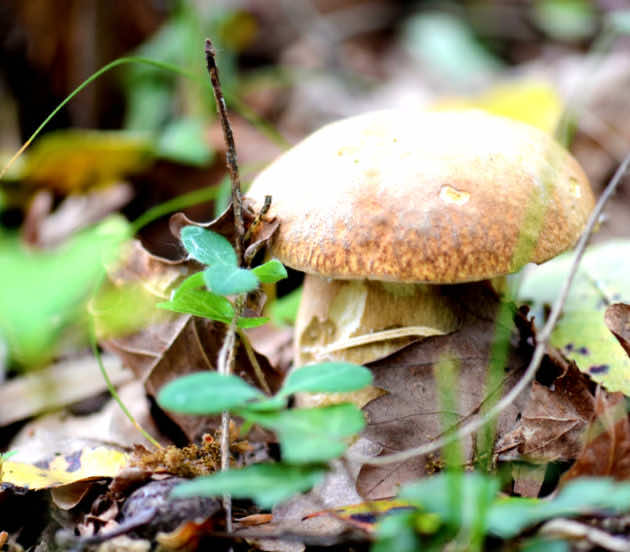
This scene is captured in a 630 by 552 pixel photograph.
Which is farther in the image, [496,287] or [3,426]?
[3,426]

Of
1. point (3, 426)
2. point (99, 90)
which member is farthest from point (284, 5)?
point (3, 426)

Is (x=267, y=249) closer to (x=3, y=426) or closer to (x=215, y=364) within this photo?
(x=215, y=364)

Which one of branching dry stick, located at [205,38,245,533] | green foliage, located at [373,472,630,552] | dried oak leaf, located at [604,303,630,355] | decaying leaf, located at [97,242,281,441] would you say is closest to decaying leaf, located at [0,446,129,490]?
decaying leaf, located at [97,242,281,441]

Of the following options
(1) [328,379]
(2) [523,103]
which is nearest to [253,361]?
(1) [328,379]

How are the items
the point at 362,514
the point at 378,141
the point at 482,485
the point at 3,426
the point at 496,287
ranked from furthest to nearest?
the point at 3,426 → the point at 496,287 → the point at 378,141 → the point at 362,514 → the point at 482,485

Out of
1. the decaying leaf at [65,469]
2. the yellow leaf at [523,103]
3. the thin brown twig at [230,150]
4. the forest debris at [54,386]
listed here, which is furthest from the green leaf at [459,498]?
the yellow leaf at [523,103]

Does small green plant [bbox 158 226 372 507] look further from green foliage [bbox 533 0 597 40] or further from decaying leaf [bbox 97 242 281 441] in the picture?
green foliage [bbox 533 0 597 40]

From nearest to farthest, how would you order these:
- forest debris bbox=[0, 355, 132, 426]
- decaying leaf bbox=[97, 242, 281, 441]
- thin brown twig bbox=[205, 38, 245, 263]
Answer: thin brown twig bbox=[205, 38, 245, 263] → decaying leaf bbox=[97, 242, 281, 441] → forest debris bbox=[0, 355, 132, 426]
